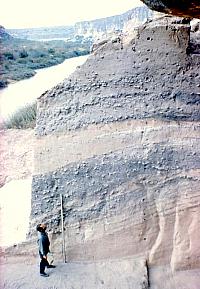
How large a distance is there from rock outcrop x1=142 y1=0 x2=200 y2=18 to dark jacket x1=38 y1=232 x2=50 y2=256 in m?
A: 2.48

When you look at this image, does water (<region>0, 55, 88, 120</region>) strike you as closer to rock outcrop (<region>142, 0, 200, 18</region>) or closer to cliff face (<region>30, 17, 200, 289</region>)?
cliff face (<region>30, 17, 200, 289</region>)

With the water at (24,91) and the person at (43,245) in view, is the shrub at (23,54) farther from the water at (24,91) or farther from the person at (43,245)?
the person at (43,245)

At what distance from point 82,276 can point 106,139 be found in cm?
143

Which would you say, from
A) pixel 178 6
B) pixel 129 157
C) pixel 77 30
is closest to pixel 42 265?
pixel 129 157

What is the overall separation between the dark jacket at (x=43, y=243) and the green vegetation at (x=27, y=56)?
13787mm

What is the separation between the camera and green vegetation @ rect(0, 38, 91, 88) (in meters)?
20.9

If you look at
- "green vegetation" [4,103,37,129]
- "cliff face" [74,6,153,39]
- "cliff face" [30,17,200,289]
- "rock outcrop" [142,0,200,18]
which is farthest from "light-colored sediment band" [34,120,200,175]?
"green vegetation" [4,103,37,129]

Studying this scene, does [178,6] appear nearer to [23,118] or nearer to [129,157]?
[129,157]

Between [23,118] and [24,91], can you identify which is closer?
[23,118]

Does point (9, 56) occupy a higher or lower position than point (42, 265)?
higher

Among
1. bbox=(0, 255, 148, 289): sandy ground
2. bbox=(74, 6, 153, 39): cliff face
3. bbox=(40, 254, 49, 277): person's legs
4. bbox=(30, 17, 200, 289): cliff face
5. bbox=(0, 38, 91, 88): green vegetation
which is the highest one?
bbox=(74, 6, 153, 39): cliff face

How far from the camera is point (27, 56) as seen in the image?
24.3 meters

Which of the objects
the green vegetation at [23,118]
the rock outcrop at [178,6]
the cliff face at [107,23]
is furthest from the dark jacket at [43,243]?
the green vegetation at [23,118]

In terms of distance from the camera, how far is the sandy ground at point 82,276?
214 inches
